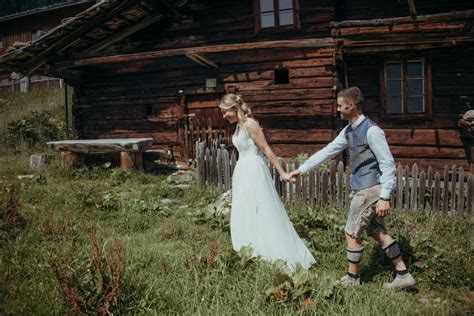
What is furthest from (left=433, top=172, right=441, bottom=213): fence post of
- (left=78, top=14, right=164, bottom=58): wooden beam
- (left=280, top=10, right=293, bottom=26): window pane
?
(left=78, top=14, right=164, bottom=58): wooden beam

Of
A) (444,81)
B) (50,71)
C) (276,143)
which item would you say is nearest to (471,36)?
(444,81)

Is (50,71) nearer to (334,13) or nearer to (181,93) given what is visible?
(181,93)

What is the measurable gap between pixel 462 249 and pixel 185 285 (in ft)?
10.5

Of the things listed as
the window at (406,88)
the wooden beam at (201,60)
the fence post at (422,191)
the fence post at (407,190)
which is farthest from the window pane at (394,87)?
the wooden beam at (201,60)

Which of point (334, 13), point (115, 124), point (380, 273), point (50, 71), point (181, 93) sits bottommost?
point (380, 273)

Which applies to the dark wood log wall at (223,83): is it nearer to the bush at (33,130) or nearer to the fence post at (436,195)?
the bush at (33,130)

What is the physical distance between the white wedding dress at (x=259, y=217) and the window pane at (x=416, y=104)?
6.94 metres

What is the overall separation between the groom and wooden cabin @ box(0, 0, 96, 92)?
2720 centimetres

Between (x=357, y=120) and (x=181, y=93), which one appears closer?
(x=357, y=120)

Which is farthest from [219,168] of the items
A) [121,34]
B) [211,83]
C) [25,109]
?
[25,109]

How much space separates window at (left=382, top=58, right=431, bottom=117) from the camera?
956 centimetres

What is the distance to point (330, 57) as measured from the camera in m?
9.85

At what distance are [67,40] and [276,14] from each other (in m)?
6.23

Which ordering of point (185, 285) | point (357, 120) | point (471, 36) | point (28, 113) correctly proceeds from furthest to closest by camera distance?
point (28, 113) → point (471, 36) → point (357, 120) → point (185, 285)
